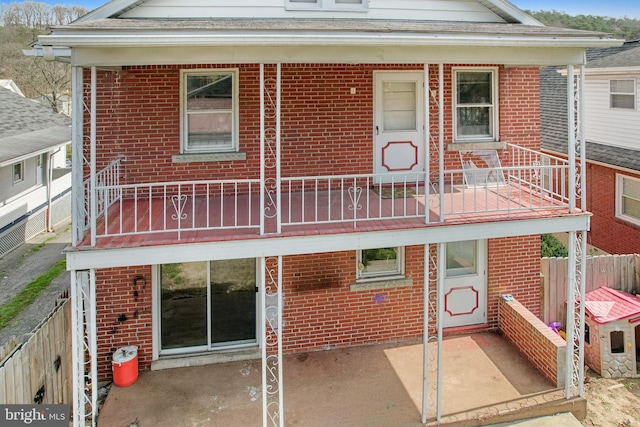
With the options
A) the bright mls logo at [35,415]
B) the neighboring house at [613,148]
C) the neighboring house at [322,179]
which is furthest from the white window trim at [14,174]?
the neighboring house at [613,148]

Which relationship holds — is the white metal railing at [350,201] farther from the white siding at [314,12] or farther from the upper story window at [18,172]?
the upper story window at [18,172]

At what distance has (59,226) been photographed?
59.8 feet

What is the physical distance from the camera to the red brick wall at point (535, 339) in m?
7.35

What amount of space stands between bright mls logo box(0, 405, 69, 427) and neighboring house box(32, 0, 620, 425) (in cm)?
45

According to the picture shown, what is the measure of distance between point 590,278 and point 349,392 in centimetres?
637

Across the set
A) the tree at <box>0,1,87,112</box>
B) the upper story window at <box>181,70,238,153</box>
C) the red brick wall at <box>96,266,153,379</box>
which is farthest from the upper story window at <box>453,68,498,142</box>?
the tree at <box>0,1,87,112</box>

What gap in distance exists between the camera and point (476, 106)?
911 centimetres

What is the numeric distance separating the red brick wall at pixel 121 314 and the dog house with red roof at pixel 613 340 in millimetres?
7847

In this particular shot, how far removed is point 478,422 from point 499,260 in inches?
134

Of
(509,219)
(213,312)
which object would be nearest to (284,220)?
(213,312)

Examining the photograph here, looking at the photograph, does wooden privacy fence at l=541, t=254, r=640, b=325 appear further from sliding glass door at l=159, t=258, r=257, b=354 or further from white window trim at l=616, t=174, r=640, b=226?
sliding glass door at l=159, t=258, r=257, b=354

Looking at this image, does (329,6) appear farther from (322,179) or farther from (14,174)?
(14,174)

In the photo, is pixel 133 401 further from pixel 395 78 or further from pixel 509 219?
pixel 395 78

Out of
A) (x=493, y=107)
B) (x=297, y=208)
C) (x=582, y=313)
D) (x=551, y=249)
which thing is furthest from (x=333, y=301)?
(x=551, y=249)
